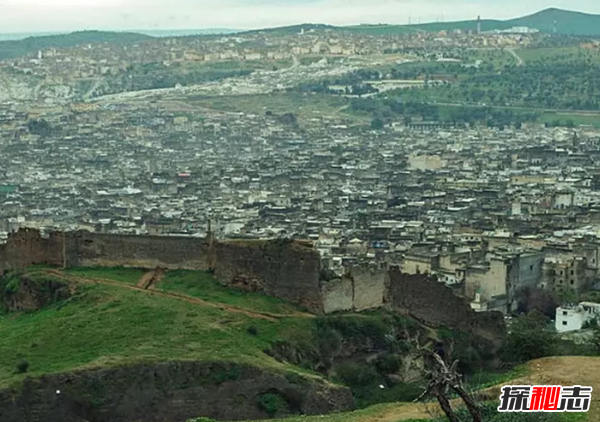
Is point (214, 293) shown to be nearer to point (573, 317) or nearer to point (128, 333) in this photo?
point (128, 333)

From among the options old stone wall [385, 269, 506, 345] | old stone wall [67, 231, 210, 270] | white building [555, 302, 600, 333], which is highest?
old stone wall [67, 231, 210, 270]

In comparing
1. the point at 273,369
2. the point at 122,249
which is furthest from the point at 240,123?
Result: the point at 273,369

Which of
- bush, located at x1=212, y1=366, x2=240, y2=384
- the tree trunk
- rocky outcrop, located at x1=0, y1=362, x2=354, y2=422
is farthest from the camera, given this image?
bush, located at x1=212, y1=366, x2=240, y2=384

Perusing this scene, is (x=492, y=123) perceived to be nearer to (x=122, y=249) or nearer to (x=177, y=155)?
(x=177, y=155)

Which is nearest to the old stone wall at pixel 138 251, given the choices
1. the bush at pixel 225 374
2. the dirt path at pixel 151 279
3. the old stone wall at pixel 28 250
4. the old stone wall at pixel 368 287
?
the dirt path at pixel 151 279

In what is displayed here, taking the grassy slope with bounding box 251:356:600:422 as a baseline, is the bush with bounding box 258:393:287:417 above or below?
below

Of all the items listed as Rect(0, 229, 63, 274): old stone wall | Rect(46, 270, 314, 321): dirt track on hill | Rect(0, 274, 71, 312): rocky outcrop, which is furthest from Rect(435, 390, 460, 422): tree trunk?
Rect(0, 229, 63, 274): old stone wall

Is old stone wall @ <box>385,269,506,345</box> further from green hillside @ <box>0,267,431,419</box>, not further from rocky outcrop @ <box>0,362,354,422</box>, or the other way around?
rocky outcrop @ <box>0,362,354,422</box>
